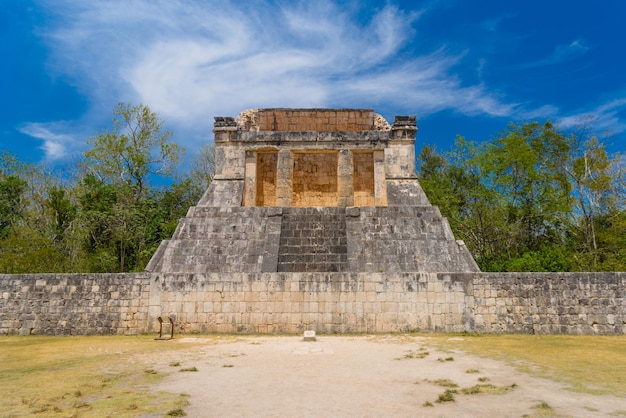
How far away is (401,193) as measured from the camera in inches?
579

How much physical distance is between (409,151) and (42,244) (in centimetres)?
1436

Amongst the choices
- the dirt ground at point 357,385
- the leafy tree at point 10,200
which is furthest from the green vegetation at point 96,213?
the dirt ground at point 357,385

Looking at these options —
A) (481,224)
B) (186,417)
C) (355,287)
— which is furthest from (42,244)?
(481,224)

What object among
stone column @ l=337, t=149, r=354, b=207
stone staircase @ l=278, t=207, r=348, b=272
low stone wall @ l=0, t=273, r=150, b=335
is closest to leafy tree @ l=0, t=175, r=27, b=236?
low stone wall @ l=0, t=273, r=150, b=335

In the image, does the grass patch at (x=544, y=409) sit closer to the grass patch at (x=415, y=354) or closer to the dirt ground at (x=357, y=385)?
the dirt ground at (x=357, y=385)

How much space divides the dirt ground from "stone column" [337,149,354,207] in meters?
7.26

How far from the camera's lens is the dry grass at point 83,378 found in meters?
4.21

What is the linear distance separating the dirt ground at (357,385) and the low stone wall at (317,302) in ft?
5.91

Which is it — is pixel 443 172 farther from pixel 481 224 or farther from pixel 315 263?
pixel 315 263

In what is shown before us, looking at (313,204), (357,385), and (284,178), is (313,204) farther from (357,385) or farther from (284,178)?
(357,385)

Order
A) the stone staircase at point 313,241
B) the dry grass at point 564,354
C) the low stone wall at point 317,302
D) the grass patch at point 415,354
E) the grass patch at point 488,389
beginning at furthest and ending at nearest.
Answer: the stone staircase at point 313,241, the low stone wall at point 317,302, the grass patch at point 415,354, the dry grass at point 564,354, the grass patch at point 488,389

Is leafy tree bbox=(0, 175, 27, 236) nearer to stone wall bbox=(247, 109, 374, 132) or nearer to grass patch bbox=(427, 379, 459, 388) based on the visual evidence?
stone wall bbox=(247, 109, 374, 132)

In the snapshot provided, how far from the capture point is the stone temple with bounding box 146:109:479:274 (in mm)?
11414

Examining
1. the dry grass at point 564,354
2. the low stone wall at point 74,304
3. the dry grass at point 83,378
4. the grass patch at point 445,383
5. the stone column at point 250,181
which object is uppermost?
the stone column at point 250,181
